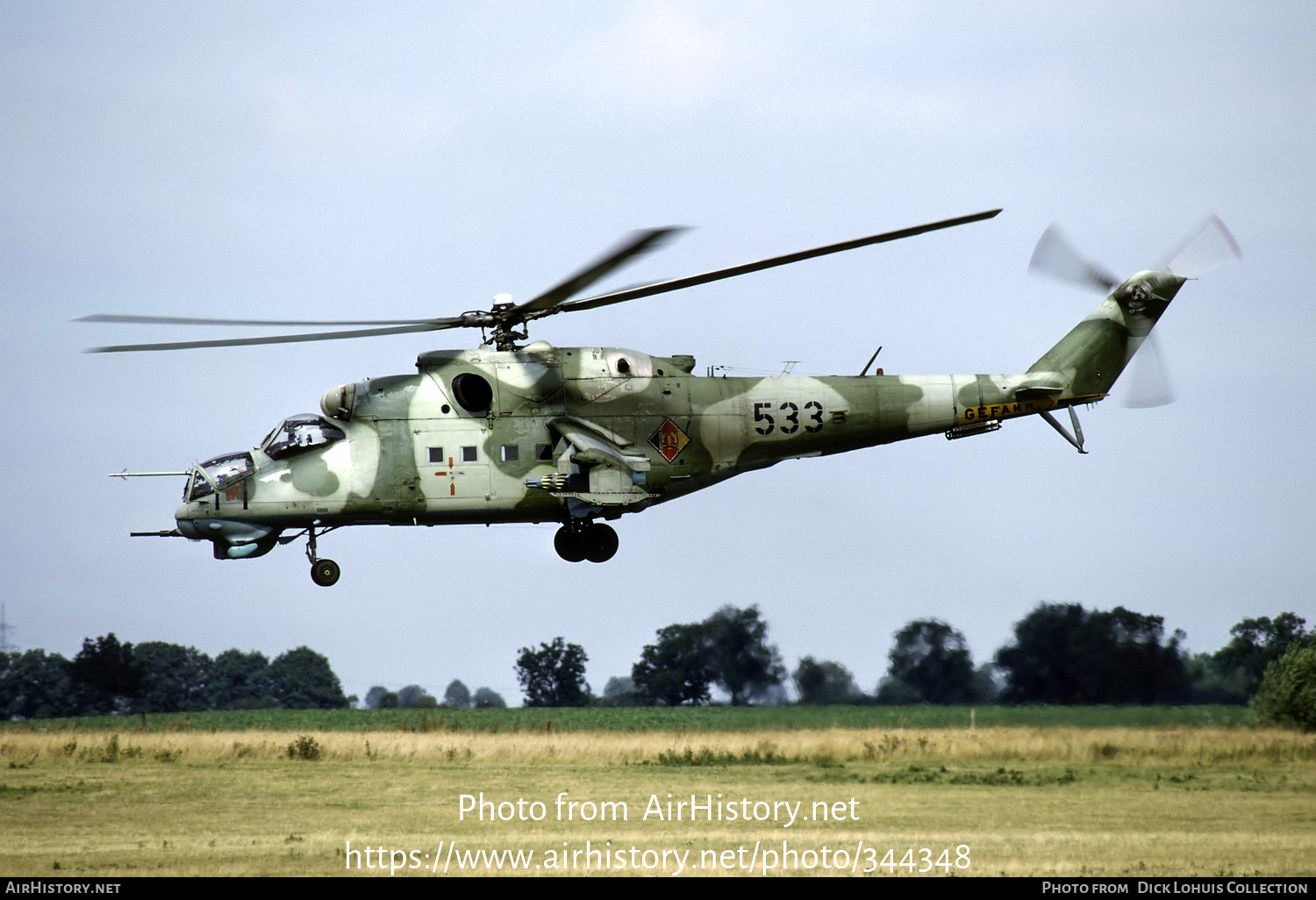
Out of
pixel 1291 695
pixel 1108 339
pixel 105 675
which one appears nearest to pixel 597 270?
pixel 1108 339

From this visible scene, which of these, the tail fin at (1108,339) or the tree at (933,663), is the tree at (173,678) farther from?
the tail fin at (1108,339)

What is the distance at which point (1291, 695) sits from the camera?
38844 millimetres

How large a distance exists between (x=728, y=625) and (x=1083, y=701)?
7.66 metres

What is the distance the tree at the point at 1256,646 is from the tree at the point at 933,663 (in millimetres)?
7921

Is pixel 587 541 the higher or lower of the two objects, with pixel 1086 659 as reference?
higher

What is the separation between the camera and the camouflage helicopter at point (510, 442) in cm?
2331

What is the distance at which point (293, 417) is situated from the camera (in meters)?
23.7

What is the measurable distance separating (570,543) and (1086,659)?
15.4 metres

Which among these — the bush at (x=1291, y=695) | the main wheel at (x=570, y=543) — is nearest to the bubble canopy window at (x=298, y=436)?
the main wheel at (x=570, y=543)

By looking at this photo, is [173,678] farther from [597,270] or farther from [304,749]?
[597,270]

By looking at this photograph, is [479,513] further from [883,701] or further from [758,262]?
[883,701]

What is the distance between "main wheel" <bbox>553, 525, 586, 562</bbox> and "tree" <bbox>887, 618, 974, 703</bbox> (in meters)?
14.0
